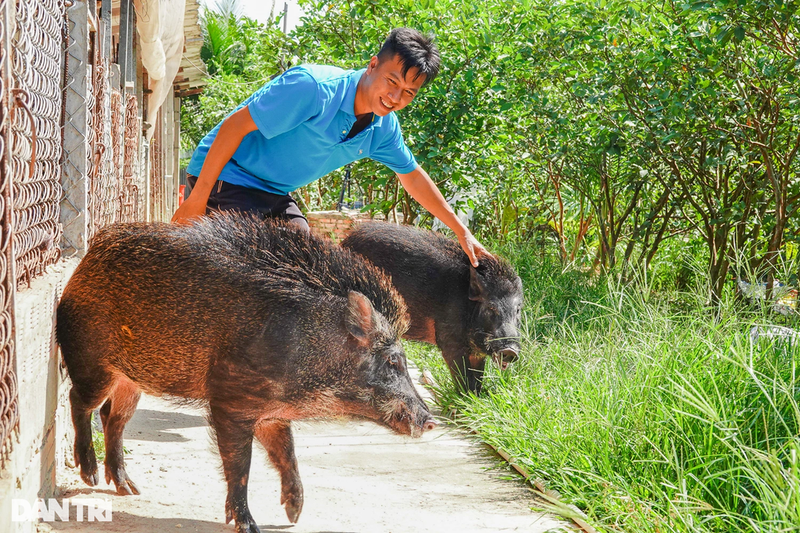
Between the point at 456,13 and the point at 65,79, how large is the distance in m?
4.94

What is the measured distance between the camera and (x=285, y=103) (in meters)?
3.20

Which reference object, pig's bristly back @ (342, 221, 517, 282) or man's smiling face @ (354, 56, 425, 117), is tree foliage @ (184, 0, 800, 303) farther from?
man's smiling face @ (354, 56, 425, 117)

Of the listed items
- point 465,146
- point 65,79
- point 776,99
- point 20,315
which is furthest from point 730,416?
point 465,146

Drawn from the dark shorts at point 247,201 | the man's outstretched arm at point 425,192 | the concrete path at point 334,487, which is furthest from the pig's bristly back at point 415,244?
the dark shorts at point 247,201

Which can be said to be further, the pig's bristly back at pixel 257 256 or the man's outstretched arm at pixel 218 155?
the man's outstretched arm at pixel 218 155

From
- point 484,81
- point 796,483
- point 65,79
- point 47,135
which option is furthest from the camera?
point 484,81

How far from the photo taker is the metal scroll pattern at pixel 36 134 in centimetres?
232

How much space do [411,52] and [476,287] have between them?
1.91 meters

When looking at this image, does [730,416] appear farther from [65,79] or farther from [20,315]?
[65,79]

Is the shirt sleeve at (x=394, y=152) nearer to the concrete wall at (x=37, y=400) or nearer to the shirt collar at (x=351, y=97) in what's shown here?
the shirt collar at (x=351, y=97)

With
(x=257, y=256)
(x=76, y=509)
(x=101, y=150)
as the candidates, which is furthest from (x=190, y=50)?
(x=76, y=509)

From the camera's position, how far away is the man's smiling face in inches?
133

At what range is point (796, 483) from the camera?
7.65 feet

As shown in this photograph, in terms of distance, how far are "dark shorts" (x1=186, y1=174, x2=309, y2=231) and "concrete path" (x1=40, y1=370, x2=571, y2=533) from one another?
0.91m
